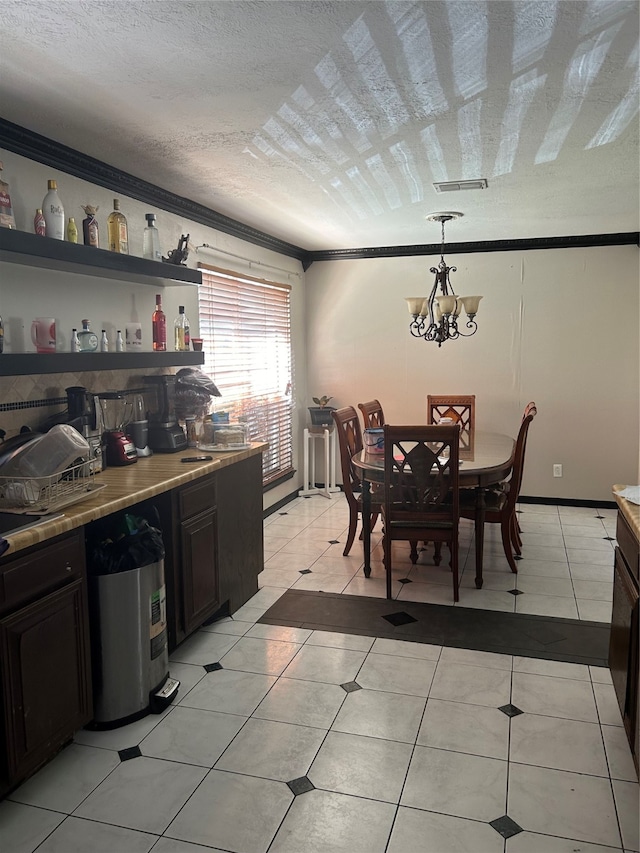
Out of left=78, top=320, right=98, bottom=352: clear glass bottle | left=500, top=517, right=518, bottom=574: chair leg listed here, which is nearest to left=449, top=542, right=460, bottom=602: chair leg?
left=500, top=517, right=518, bottom=574: chair leg

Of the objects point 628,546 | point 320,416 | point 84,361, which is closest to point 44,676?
point 84,361

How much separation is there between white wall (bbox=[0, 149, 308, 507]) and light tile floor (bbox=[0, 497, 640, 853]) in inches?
55.9

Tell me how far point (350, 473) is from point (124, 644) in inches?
85.5

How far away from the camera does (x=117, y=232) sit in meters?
3.11

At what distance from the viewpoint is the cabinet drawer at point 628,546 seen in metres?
2.05

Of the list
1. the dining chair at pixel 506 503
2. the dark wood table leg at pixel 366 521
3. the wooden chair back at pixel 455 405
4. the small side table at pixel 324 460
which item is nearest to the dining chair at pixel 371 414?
the wooden chair back at pixel 455 405

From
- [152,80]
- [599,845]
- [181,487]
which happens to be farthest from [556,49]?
[599,845]

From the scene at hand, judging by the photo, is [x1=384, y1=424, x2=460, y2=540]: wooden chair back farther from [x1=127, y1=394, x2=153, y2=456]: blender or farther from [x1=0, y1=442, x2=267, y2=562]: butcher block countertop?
[x1=127, y1=394, x2=153, y2=456]: blender

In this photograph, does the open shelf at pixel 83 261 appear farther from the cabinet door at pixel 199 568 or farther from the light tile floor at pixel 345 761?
the light tile floor at pixel 345 761

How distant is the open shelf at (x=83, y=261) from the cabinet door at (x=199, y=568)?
1.22m

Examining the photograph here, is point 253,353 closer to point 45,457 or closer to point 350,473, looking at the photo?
point 350,473

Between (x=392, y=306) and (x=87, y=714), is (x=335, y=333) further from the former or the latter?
(x=87, y=714)

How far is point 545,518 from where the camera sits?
530 cm

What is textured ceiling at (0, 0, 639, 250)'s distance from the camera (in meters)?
1.79
